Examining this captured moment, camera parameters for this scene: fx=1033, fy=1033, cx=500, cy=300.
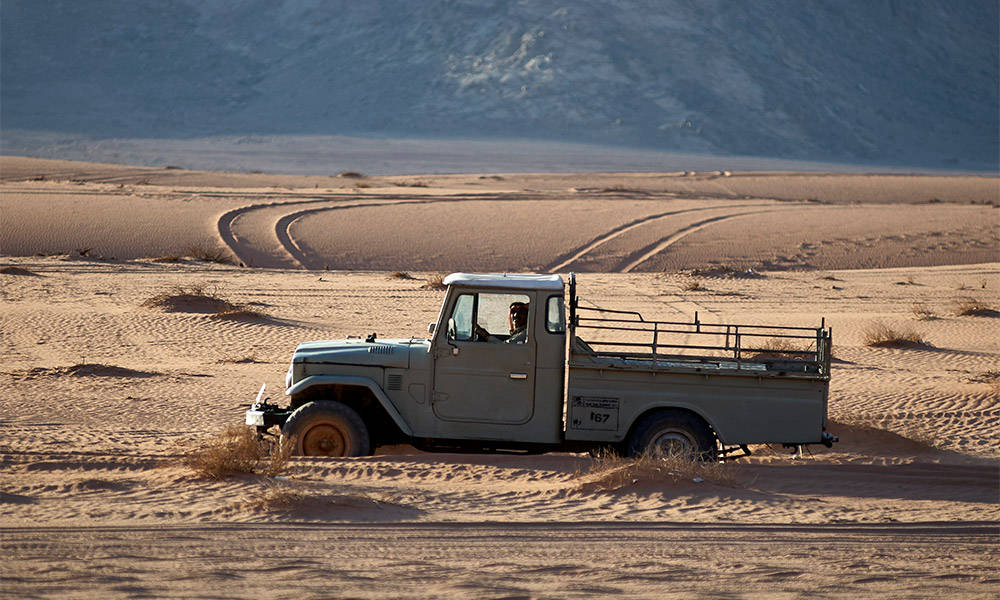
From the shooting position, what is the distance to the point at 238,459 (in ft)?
29.3

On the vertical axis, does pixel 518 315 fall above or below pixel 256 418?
above

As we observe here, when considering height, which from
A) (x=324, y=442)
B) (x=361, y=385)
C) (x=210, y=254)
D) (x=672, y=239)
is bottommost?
(x=324, y=442)

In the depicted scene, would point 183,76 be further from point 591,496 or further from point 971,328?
point 591,496

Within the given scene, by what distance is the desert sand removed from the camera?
6.95 metres

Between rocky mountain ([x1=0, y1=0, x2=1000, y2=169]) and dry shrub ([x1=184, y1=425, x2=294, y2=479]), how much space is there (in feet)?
262

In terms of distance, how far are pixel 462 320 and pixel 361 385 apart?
1079 millimetres

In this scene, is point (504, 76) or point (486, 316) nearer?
point (486, 316)

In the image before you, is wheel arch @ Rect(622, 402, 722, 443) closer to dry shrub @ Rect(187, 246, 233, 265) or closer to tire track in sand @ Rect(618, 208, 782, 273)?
tire track in sand @ Rect(618, 208, 782, 273)

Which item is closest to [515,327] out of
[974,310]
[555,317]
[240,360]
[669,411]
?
[555,317]

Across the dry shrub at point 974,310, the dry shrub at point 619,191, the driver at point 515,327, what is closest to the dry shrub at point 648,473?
the driver at point 515,327

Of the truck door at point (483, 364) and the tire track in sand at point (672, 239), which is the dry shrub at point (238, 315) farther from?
the tire track in sand at point (672, 239)

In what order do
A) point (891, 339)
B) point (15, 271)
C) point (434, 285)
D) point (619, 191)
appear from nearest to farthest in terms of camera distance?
point (891, 339), point (15, 271), point (434, 285), point (619, 191)

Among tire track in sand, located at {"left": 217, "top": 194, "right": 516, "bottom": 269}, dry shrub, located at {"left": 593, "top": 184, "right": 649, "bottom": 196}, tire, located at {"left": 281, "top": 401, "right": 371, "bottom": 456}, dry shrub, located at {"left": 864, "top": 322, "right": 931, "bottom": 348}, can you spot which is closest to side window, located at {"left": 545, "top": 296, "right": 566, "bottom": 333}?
tire, located at {"left": 281, "top": 401, "right": 371, "bottom": 456}

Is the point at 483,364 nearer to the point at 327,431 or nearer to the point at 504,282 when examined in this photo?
the point at 504,282
